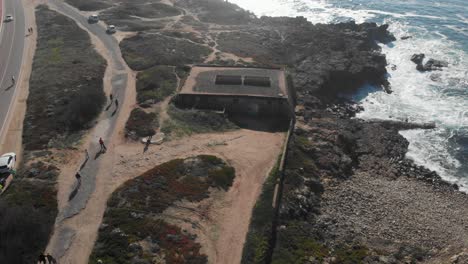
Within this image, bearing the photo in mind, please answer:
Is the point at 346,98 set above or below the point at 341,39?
below

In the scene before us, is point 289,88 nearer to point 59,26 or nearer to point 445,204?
point 445,204

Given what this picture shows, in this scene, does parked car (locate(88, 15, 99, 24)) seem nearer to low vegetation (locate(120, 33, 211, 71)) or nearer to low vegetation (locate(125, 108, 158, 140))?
low vegetation (locate(120, 33, 211, 71))

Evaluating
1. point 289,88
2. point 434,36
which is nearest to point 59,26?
point 289,88

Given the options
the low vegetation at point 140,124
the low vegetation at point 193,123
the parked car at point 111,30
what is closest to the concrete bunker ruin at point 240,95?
the low vegetation at point 193,123

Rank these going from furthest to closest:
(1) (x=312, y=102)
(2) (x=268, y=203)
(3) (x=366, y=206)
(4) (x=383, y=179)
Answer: (1) (x=312, y=102), (4) (x=383, y=179), (3) (x=366, y=206), (2) (x=268, y=203)

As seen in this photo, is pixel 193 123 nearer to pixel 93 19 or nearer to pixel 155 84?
pixel 155 84

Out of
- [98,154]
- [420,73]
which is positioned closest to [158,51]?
[98,154]

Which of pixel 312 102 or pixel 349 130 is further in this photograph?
pixel 312 102

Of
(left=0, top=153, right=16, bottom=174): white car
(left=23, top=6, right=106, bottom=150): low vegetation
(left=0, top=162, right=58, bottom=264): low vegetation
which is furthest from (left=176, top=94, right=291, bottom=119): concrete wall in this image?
(left=0, top=153, right=16, bottom=174): white car
